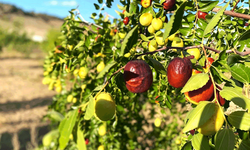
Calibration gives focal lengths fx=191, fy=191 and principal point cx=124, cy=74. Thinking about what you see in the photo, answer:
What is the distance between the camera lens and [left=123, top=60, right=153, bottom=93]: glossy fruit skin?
0.60 metres

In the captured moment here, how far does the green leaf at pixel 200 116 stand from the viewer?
0.45m

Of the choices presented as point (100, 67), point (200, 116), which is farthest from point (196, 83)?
point (100, 67)

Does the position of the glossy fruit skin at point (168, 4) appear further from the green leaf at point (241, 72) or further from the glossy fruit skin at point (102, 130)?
the glossy fruit skin at point (102, 130)

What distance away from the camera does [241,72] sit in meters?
0.58

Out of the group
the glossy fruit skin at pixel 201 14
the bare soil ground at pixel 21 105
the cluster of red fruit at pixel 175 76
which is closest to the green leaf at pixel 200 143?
the cluster of red fruit at pixel 175 76

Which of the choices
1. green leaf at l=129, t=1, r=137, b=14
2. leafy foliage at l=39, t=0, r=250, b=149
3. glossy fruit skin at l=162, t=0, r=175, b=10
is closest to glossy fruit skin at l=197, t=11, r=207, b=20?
leafy foliage at l=39, t=0, r=250, b=149

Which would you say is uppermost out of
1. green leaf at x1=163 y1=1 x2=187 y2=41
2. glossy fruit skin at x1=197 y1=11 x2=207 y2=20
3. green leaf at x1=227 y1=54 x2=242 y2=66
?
glossy fruit skin at x1=197 y1=11 x2=207 y2=20

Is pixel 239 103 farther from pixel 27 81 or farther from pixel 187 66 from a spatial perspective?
pixel 27 81

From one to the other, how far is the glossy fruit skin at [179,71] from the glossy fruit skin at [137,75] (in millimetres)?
74

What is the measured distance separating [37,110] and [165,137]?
4.10m

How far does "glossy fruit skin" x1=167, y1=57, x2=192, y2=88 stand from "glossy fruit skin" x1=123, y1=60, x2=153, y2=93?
0.07 metres

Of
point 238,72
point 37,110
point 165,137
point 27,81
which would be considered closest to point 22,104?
point 37,110

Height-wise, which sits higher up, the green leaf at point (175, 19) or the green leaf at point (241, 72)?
the green leaf at point (175, 19)

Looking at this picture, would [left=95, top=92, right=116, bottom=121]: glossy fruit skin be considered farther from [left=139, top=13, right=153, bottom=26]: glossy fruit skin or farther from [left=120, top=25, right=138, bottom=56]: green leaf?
[left=139, top=13, right=153, bottom=26]: glossy fruit skin
